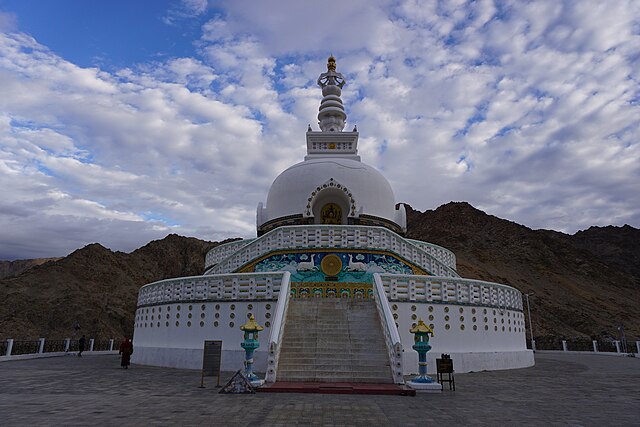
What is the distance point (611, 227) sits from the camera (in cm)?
12206

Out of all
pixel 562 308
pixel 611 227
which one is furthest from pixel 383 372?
pixel 611 227

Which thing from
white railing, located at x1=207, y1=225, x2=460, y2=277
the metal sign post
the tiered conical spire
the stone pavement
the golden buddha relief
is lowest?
the stone pavement

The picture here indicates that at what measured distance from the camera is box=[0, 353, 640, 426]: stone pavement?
7.51 meters

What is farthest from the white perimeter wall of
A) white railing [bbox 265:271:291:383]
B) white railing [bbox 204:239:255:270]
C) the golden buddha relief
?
the golden buddha relief

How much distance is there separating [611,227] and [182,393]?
138388 mm

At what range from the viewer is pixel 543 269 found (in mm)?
85062

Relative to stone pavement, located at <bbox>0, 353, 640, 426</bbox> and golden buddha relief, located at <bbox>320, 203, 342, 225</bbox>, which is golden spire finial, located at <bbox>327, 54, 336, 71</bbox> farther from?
stone pavement, located at <bbox>0, 353, 640, 426</bbox>

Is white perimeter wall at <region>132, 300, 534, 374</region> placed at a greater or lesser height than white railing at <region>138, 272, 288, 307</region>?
lesser

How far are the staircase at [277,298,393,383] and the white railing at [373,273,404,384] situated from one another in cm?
25

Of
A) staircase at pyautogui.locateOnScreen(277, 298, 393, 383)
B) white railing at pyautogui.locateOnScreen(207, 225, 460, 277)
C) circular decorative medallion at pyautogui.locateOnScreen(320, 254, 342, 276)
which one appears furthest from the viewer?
white railing at pyautogui.locateOnScreen(207, 225, 460, 277)

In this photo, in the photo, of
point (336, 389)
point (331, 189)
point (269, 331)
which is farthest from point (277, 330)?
point (331, 189)

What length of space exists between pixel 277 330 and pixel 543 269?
8451cm

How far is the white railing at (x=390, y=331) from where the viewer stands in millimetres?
11539

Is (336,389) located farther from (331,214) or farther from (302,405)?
(331,214)
